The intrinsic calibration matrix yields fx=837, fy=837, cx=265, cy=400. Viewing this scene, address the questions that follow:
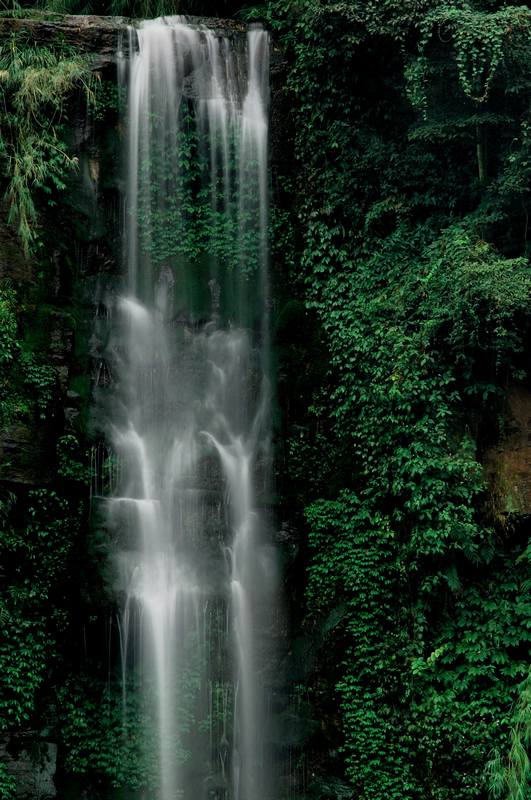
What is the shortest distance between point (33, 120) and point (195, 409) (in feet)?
15.4

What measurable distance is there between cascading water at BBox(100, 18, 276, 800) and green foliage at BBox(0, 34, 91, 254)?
0.93 metres

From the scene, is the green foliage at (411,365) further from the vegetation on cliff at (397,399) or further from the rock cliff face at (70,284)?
the rock cliff face at (70,284)

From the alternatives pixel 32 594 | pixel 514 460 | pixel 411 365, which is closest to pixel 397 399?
pixel 411 365

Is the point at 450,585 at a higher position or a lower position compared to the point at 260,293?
lower

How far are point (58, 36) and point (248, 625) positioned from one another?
29.1 ft

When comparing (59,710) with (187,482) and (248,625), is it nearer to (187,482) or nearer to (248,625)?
(248,625)

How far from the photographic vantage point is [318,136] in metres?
12.3

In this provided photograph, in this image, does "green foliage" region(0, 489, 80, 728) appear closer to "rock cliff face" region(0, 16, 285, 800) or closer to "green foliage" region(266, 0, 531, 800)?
"rock cliff face" region(0, 16, 285, 800)

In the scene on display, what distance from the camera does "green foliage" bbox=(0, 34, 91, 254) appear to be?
440 inches

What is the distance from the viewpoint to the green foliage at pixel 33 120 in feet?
36.6

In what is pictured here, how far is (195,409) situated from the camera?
1143 cm

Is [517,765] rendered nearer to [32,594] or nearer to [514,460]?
[514,460]

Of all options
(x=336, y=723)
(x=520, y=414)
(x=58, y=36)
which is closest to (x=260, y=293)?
(x=520, y=414)

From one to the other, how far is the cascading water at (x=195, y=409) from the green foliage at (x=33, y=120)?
3.06 ft
